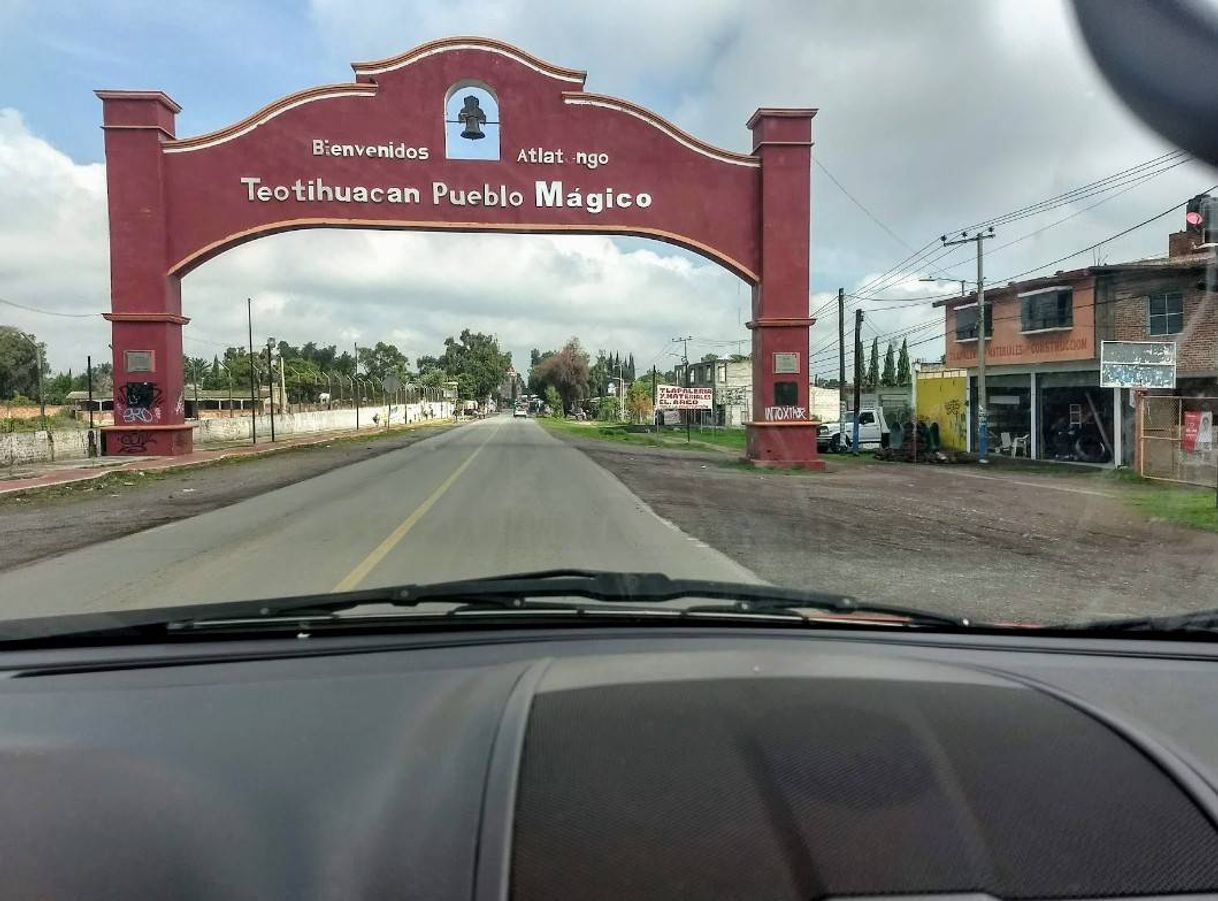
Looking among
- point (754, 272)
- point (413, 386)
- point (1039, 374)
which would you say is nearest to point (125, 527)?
point (754, 272)

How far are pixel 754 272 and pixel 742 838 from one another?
973 inches

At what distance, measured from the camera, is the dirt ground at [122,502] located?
11.4m

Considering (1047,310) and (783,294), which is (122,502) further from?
(1047,310)

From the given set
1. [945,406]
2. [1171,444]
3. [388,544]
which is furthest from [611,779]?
[945,406]

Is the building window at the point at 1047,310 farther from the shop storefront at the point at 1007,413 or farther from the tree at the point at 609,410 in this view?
the tree at the point at 609,410

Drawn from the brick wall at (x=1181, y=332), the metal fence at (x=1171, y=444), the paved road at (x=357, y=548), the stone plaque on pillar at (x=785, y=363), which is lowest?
the paved road at (x=357, y=548)

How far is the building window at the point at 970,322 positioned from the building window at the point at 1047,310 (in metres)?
2.07

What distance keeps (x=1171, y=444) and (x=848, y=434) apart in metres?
19.5

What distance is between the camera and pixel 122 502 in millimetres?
16188

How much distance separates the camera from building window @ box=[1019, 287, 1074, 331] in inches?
1224

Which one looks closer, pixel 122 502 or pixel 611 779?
pixel 611 779

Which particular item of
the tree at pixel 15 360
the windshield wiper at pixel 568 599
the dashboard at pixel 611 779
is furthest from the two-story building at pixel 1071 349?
the tree at pixel 15 360

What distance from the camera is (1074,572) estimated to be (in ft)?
30.4

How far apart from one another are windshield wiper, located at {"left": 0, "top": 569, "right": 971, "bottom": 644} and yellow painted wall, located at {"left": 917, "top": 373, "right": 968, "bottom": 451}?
3682cm
